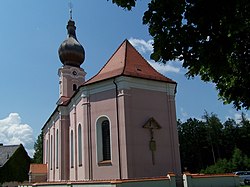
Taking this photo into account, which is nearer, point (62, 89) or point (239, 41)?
point (239, 41)

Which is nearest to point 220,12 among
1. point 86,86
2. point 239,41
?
point 239,41

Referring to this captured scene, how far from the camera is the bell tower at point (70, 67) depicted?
36281 millimetres

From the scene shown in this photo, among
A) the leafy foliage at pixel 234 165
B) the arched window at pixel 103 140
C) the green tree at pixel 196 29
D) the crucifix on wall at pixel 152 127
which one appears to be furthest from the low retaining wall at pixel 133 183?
the leafy foliage at pixel 234 165

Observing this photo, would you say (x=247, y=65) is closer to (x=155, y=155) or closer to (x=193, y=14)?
(x=193, y=14)

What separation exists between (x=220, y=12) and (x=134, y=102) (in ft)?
55.6

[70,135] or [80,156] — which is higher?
[70,135]

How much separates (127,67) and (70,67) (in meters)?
14.9

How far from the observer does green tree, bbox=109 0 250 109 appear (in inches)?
191

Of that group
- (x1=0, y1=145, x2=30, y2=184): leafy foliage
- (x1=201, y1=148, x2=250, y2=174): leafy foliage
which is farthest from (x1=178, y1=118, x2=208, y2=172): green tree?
(x1=0, y1=145, x2=30, y2=184): leafy foliage

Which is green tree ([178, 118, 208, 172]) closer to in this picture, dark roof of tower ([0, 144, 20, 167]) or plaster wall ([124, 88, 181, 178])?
dark roof of tower ([0, 144, 20, 167])

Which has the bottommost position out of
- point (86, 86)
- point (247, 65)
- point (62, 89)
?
point (247, 65)

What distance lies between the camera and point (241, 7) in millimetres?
4816

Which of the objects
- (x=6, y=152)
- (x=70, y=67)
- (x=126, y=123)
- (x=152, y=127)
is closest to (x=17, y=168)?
(x=6, y=152)

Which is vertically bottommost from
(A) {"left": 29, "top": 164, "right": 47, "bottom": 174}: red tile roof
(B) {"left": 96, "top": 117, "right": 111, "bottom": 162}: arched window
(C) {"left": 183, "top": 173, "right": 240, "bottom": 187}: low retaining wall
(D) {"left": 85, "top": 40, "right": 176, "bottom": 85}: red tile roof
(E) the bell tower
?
(C) {"left": 183, "top": 173, "right": 240, "bottom": 187}: low retaining wall
